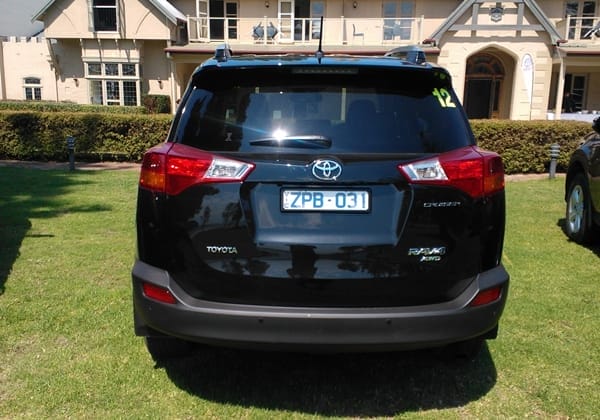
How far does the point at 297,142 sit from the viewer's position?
2.64 metres

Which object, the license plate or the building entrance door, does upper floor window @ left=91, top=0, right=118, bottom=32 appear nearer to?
the building entrance door

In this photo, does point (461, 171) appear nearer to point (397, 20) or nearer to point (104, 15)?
point (397, 20)

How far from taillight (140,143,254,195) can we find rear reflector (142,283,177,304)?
46 cm

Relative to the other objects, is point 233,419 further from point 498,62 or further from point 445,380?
point 498,62

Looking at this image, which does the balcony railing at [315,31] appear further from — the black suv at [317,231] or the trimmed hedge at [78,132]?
the black suv at [317,231]

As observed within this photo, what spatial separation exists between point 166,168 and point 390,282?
1.17 m

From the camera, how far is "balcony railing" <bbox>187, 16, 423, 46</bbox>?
26.2 meters

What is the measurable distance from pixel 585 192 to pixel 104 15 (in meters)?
25.7

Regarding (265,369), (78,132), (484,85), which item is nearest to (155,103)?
(78,132)

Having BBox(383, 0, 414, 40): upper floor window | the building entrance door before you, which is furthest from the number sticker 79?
the building entrance door

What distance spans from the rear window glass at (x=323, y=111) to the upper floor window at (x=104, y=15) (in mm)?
26479

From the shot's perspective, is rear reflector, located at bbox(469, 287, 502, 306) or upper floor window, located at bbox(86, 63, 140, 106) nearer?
rear reflector, located at bbox(469, 287, 502, 306)

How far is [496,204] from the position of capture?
108 inches

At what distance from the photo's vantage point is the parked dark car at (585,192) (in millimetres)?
5754
